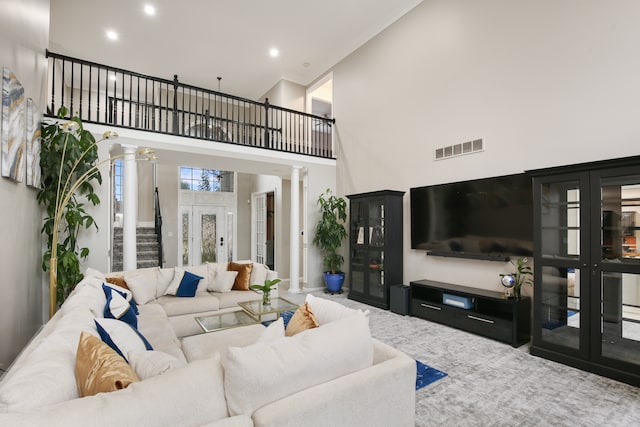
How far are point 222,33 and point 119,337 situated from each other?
239 inches

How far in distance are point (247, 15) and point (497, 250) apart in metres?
5.53

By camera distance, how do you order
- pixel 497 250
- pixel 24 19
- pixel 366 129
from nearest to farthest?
pixel 24 19 → pixel 497 250 → pixel 366 129

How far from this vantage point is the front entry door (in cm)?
864

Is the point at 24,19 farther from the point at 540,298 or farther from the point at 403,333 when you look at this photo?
the point at 540,298

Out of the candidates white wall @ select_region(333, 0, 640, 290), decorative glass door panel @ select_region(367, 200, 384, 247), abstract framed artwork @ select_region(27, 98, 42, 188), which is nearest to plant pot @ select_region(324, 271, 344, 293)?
decorative glass door panel @ select_region(367, 200, 384, 247)

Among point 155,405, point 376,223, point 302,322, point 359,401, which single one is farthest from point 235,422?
point 376,223

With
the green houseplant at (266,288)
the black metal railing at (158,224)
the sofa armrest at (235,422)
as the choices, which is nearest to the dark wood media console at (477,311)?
the green houseplant at (266,288)

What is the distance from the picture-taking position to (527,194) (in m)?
3.75

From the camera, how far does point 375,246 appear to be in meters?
5.42

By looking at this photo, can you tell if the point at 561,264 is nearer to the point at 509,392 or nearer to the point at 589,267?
the point at 589,267

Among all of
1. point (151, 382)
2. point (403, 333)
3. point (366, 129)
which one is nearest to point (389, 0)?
point (366, 129)

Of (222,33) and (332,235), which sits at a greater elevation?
(222,33)

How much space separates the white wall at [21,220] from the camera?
2725 mm

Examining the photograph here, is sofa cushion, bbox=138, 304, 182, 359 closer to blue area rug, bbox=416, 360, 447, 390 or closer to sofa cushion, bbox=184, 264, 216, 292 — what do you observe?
sofa cushion, bbox=184, 264, 216, 292
